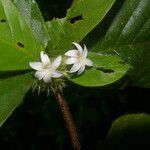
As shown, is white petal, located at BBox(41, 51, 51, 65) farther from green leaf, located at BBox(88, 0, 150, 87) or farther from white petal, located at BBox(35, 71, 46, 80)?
green leaf, located at BBox(88, 0, 150, 87)

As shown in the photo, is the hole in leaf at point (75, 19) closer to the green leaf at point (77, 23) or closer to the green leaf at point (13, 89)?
the green leaf at point (77, 23)

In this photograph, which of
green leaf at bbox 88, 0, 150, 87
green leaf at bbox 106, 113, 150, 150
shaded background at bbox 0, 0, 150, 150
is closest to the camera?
green leaf at bbox 88, 0, 150, 87

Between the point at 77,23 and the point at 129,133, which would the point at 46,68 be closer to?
the point at 77,23

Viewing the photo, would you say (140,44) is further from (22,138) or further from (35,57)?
(22,138)

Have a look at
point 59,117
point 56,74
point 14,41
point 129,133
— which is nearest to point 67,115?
point 56,74

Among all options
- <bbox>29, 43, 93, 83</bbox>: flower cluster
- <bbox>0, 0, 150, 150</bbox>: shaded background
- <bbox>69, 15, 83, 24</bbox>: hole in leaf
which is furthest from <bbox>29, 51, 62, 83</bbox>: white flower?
<bbox>0, 0, 150, 150</bbox>: shaded background
